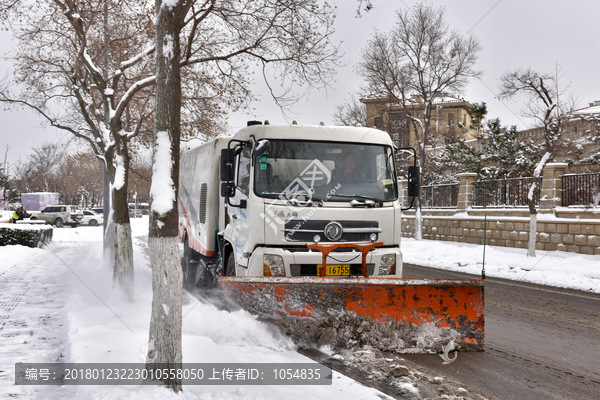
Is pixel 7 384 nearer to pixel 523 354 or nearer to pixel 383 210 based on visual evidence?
pixel 383 210

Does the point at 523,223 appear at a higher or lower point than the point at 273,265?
higher

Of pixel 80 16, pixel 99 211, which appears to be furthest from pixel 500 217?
pixel 99 211

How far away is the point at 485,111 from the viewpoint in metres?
28.8

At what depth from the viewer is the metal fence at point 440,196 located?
22.8m

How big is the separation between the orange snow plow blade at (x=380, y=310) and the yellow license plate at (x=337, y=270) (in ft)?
2.57

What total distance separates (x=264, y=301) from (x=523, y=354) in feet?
9.59

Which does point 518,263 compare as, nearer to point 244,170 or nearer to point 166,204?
point 244,170

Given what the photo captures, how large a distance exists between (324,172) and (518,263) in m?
10.3

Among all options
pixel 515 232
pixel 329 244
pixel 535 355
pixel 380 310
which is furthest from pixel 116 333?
pixel 515 232

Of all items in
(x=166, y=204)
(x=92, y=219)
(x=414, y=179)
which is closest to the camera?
(x=166, y=204)

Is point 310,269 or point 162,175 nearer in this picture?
point 162,175

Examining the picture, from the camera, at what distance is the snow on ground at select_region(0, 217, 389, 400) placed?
4.19 m

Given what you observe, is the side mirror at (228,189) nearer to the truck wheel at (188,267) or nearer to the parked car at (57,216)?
the truck wheel at (188,267)

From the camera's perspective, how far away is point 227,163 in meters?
7.11
